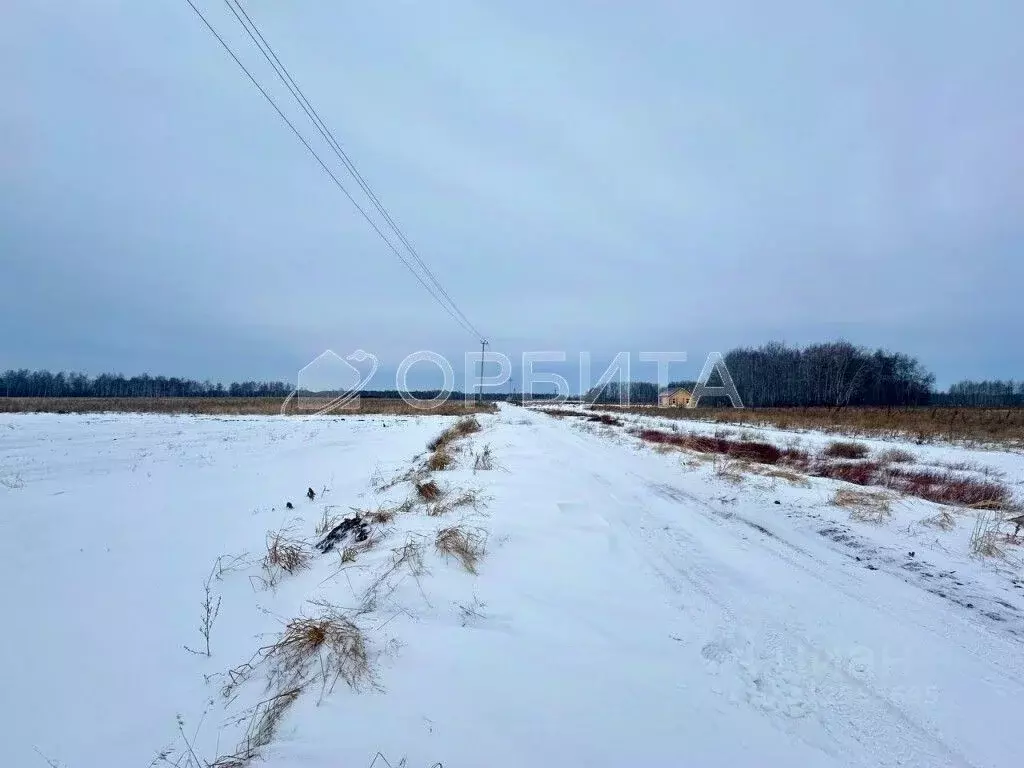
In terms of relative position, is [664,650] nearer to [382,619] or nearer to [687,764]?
[687,764]

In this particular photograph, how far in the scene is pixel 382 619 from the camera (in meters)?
3.19

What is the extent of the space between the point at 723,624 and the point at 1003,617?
7.53 ft

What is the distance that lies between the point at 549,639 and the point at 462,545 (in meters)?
1.51

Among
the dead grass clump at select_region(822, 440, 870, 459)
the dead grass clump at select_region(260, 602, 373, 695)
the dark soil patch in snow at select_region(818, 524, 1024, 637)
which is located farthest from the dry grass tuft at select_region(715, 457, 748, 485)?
the dead grass clump at select_region(260, 602, 373, 695)

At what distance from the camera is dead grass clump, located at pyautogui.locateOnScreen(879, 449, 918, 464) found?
1157cm

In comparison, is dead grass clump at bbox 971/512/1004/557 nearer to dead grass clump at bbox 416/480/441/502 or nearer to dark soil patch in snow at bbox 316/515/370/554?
dead grass clump at bbox 416/480/441/502

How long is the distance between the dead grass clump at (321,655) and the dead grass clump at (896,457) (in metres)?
13.7

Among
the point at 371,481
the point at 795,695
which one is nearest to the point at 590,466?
the point at 371,481

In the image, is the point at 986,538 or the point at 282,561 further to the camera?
the point at 986,538

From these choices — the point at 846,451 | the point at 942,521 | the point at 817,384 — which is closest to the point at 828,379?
the point at 817,384

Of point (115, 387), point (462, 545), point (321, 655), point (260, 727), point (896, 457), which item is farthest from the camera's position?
point (115, 387)

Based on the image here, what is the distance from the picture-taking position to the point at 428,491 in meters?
6.76

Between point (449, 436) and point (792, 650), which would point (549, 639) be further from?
point (449, 436)

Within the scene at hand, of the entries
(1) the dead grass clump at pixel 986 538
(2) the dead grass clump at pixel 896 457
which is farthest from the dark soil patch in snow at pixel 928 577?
(2) the dead grass clump at pixel 896 457
